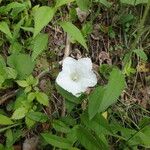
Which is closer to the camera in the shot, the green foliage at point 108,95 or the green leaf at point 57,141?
the green foliage at point 108,95

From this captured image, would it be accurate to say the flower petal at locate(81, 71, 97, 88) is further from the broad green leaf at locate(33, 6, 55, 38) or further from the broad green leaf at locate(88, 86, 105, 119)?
the broad green leaf at locate(33, 6, 55, 38)

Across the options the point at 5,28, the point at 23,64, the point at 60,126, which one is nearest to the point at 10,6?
the point at 5,28

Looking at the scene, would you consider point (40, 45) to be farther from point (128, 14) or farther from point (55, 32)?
point (128, 14)

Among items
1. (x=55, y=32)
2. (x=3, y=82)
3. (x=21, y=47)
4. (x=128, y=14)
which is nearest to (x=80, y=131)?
(x=3, y=82)

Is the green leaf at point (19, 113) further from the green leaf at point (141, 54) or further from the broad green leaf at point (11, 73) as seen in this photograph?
the green leaf at point (141, 54)

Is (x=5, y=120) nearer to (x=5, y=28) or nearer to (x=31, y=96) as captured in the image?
(x=31, y=96)

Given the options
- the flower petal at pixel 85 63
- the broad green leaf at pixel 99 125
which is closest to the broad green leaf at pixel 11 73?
the flower petal at pixel 85 63
